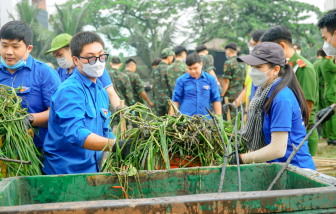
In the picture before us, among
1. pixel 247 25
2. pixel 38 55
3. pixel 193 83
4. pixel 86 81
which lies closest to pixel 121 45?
pixel 38 55

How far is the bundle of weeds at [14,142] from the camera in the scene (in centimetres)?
216

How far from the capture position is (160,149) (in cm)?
191

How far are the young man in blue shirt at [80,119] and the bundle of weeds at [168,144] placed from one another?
92 mm

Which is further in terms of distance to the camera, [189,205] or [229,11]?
[229,11]

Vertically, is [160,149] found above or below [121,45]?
below

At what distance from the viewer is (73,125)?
2.12 metres

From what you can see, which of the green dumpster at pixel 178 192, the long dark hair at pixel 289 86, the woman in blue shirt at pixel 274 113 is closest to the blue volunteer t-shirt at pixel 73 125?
the green dumpster at pixel 178 192

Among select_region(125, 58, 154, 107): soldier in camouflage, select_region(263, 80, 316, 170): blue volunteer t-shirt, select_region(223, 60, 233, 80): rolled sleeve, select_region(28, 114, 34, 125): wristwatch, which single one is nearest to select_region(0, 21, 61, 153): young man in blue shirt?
select_region(28, 114, 34, 125): wristwatch

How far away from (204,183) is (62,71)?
2705 mm

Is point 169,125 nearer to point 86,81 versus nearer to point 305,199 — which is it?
point 86,81

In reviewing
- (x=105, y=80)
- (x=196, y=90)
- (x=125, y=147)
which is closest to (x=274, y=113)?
(x=125, y=147)

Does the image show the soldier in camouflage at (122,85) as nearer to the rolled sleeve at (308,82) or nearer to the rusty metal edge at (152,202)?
the rolled sleeve at (308,82)

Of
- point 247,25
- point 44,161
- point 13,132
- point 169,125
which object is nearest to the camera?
point 169,125

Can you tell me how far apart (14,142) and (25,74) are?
856 millimetres
